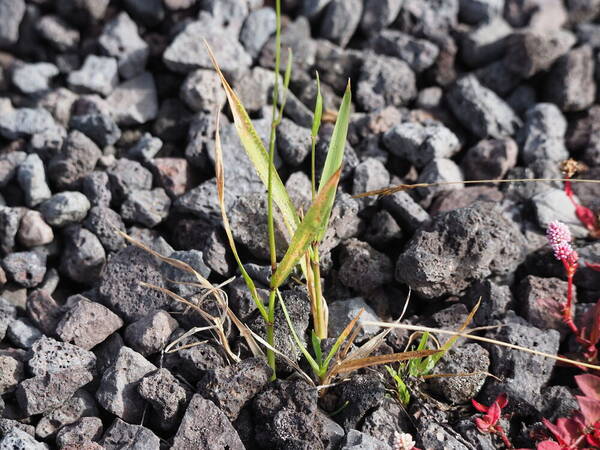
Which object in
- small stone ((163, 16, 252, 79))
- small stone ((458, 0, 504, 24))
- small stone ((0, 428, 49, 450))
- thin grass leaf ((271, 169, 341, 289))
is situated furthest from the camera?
small stone ((458, 0, 504, 24))

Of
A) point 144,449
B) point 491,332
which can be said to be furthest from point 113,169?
point 491,332

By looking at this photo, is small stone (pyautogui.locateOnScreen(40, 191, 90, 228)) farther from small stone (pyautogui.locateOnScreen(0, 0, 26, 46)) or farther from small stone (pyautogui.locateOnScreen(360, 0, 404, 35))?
small stone (pyautogui.locateOnScreen(360, 0, 404, 35))

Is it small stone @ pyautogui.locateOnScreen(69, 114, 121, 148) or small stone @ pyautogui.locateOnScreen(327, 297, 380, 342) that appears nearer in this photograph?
small stone @ pyautogui.locateOnScreen(327, 297, 380, 342)

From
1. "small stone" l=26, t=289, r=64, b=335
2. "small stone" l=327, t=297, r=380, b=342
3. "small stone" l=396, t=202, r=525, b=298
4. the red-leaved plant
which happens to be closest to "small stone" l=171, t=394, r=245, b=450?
"small stone" l=327, t=297, r=380, b=342

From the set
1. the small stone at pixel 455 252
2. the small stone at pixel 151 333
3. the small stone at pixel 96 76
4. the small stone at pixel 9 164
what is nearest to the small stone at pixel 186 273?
the small stone at pixel 151 333

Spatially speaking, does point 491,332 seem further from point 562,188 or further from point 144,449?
point 144,449

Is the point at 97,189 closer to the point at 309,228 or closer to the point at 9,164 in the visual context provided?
the point at 9,164
